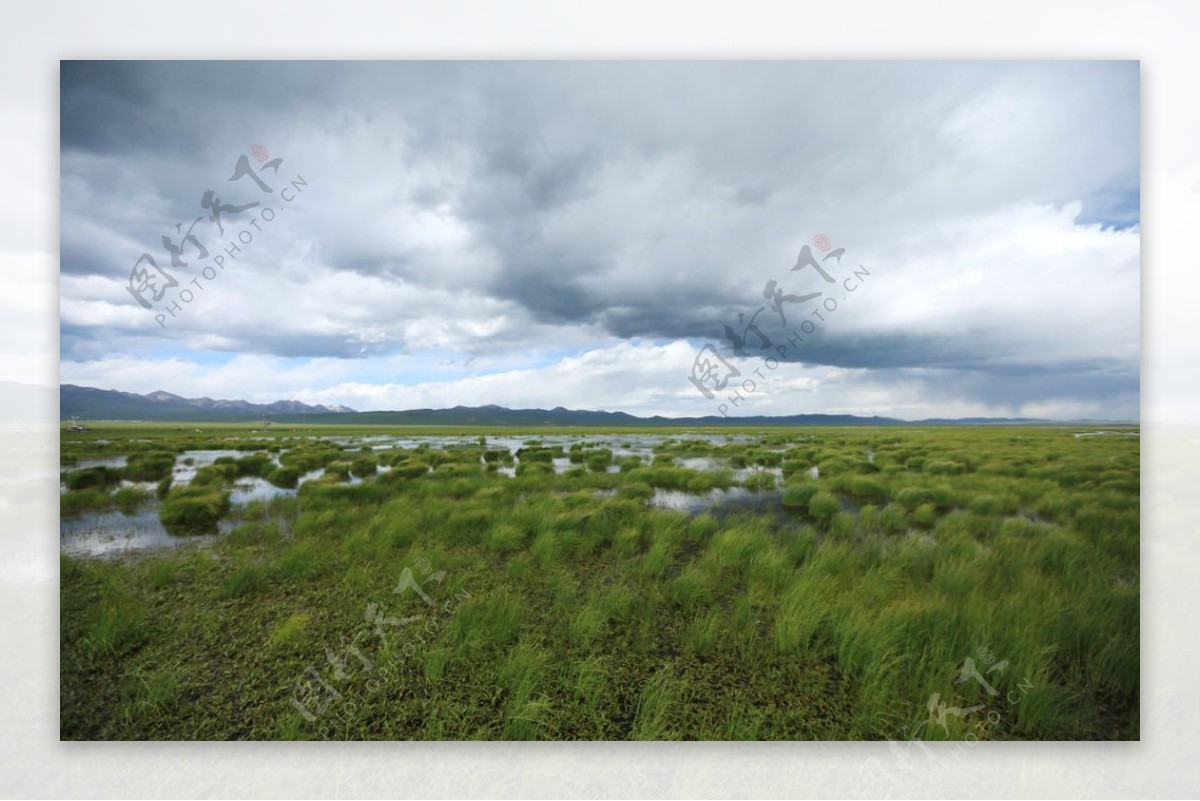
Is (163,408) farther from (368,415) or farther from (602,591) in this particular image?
(602,591)

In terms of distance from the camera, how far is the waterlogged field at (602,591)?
1.97m

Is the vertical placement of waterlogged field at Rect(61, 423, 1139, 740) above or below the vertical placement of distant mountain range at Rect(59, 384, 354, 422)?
below

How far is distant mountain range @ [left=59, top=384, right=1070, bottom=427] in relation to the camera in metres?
2.14

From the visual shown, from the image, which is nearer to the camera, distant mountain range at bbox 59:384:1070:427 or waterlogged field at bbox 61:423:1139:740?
waterlogged field at bbox 61:423:1139:740

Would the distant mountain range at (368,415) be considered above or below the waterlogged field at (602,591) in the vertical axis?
above

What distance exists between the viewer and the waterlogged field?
1966 millimetres

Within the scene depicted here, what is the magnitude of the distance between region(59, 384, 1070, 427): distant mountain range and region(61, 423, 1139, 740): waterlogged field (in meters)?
0.09

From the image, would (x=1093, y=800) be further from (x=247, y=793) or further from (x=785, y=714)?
(x=247, y=793)

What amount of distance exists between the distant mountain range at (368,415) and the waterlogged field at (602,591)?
88 mm

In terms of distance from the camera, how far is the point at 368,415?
242cm

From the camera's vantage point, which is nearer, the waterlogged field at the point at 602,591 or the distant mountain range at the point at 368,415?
the waterlogged field at the point at 602,591

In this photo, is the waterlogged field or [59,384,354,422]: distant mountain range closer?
the waterlogged field

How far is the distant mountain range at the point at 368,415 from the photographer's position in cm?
214

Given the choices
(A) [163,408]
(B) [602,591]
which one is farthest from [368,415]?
(B) [602,591]
